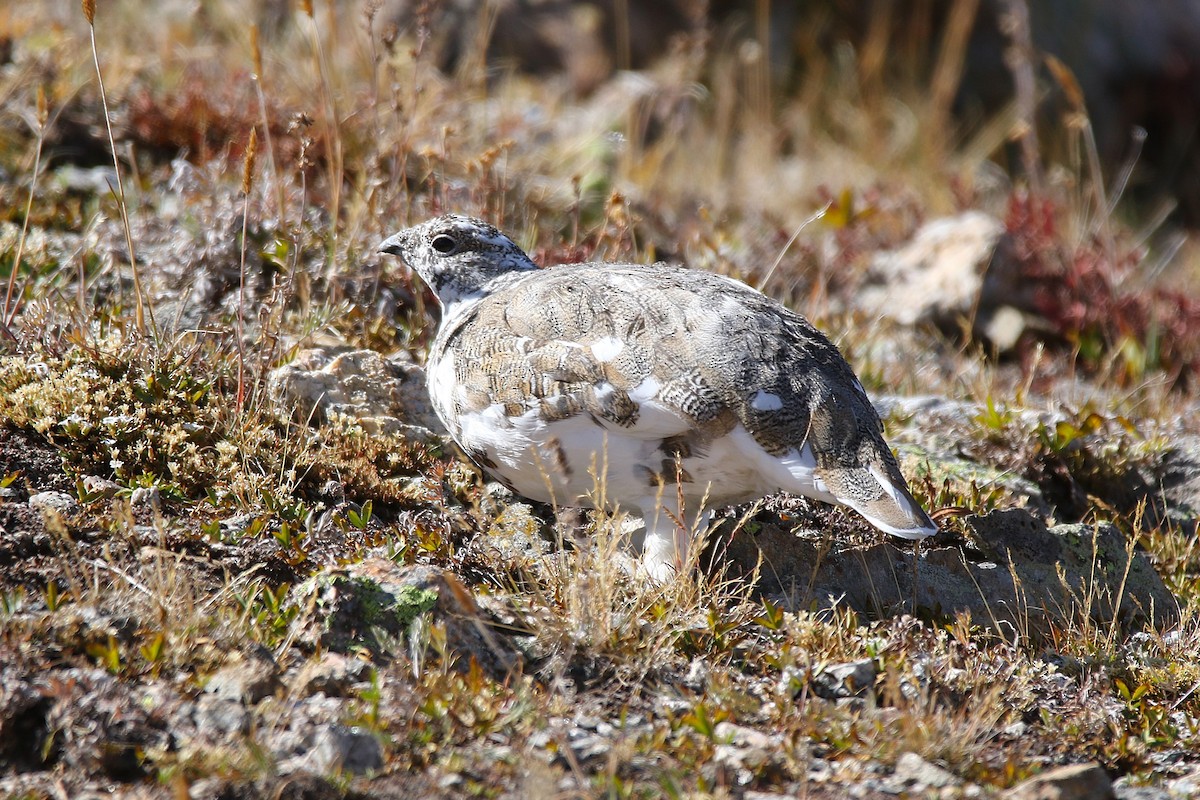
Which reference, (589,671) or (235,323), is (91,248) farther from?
(589,671)

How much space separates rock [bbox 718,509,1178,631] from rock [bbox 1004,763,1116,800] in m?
0.77

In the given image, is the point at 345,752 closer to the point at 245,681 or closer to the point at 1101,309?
the point at 245,681

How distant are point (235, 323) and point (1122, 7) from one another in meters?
9.74

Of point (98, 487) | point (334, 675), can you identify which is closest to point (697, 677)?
point (334, 675)

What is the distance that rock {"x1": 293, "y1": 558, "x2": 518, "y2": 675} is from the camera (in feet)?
10.7

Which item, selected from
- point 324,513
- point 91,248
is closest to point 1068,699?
point 324,513

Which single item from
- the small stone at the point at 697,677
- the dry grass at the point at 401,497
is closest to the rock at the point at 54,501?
the dry grass at the point at 401,497

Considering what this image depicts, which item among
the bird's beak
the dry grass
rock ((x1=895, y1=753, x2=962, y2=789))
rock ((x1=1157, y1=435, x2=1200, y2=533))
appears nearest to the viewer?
rock ((x1=895, y1=753, x2=962, y2=789))

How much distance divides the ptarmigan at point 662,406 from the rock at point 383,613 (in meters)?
0.49

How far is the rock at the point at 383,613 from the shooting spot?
3266 mm

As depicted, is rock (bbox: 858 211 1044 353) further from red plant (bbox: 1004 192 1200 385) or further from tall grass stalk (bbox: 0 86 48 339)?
tall grass stalk (bbox: 0 86 48 339)

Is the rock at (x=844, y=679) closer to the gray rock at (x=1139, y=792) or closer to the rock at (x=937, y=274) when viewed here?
the gray rock at (x=1139, y=792)

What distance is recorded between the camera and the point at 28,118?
5.97m

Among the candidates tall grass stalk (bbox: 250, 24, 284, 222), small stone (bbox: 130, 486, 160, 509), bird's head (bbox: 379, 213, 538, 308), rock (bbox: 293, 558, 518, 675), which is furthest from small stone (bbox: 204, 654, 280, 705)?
tall grass stalk (bbox: 250, 24, 284, 222)
